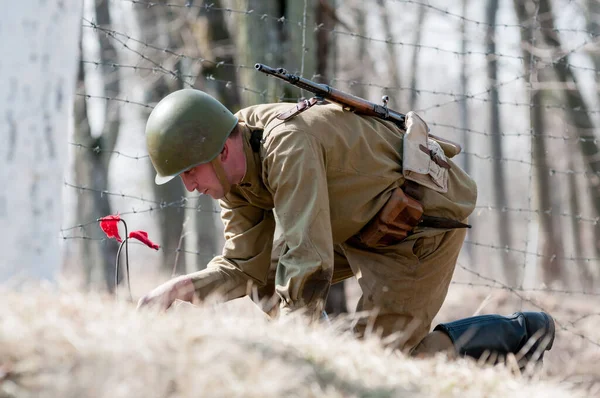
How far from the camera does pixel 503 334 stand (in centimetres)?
434

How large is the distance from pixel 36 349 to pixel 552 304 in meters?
7.83

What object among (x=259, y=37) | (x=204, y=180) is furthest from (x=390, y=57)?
(x=204, y=180)

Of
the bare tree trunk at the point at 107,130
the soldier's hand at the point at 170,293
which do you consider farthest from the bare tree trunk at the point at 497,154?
the soldier's hand at the point at 170,293

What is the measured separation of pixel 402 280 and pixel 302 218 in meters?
0.99

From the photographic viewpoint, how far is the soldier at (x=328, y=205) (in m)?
3.62

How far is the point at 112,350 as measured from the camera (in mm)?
2422

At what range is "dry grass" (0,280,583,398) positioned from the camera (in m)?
2.27

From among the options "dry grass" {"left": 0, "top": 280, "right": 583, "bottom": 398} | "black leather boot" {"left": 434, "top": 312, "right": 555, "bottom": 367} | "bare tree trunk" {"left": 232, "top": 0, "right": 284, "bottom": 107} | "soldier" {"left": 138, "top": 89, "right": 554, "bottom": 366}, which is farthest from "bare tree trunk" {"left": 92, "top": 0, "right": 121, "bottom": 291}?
"dry grass" {"left": 0, "top": 280, "right": 583, "bottom": 398}

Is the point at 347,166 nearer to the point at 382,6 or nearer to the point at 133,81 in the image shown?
the point at 133,81

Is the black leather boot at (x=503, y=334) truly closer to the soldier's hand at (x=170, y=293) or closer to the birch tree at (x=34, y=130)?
the soldier's hand at (x=170, y=293)

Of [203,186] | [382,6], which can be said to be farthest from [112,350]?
[382,6]

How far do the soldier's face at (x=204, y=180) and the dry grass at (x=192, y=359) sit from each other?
77 cm

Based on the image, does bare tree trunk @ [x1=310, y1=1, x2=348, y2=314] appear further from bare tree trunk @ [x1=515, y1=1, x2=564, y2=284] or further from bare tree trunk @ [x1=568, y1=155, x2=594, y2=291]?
bare tree trunk @ [x1=568, y1=155, x2=594, y2=291]

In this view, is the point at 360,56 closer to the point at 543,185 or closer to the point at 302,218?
the point at 543,185
